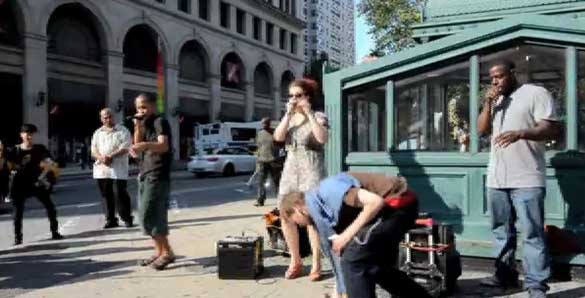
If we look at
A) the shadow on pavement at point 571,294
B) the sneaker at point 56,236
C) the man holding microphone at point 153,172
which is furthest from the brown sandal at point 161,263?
the shadow on pavement at point 571,294

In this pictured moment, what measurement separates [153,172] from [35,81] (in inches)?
1132

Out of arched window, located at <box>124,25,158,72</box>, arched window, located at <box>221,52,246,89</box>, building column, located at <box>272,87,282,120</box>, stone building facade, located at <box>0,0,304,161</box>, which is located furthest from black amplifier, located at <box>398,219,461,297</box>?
building column, located at <box>272,87,282,120</box>

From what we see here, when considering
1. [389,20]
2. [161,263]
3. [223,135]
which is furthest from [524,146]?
[223,135]

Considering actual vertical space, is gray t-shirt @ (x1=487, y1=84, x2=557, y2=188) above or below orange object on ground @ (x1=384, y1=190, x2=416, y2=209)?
above

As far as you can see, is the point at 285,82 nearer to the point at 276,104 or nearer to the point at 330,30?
the point at 276,104

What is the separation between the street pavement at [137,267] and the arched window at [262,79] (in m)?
48.6

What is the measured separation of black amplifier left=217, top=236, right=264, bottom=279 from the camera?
617cm

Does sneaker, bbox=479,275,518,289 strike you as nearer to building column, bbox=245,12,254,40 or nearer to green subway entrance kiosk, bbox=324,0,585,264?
green subway entrance kiosk, bbox=324,0,585,264

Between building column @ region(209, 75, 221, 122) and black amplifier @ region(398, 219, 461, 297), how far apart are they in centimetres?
4499

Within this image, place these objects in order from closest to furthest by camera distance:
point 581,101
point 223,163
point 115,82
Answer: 1. point 581,101
2. point 223,163
3. point 115,82

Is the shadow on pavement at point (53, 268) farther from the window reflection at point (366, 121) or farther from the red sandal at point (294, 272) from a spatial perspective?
the window reflection at point (366, 121)

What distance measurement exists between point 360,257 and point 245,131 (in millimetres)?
37038

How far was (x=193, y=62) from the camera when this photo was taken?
48688mm

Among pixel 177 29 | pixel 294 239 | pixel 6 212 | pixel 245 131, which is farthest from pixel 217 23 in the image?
pixel 294 239
